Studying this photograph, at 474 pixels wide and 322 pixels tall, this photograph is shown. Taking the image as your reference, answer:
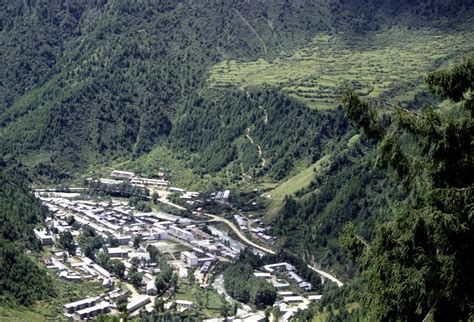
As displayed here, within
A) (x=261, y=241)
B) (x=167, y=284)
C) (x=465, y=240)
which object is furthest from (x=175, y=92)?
(x=465, y=240)

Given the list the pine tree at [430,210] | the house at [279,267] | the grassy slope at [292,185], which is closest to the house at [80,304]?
the house at [279,267]

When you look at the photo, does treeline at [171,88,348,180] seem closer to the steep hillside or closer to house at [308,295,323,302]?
the steep hillside

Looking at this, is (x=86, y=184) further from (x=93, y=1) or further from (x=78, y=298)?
(x=93, y=1)

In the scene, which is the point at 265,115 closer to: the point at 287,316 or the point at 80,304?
the point at 287,316

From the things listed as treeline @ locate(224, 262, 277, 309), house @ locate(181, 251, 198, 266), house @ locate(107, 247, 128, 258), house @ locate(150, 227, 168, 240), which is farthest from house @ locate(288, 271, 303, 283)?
house @ locate(150, 227, 168, 240)

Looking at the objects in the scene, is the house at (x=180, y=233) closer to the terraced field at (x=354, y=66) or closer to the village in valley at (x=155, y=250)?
the village in valley at (x=155, y=250)
